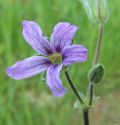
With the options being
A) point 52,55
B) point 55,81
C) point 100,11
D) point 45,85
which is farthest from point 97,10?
point 45,85

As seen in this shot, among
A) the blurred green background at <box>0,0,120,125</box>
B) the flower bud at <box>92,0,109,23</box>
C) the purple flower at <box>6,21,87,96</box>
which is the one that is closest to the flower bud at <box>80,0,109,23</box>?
the flower bud at <box>92,0,109,23</box>

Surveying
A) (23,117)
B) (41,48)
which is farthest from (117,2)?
(41,48)

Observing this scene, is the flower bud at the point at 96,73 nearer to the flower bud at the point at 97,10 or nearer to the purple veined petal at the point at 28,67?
the purple veined petal at the point at 28,67

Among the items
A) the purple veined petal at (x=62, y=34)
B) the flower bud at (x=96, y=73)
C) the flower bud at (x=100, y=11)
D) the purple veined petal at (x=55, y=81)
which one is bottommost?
the flower bud at (x=96, y=73)

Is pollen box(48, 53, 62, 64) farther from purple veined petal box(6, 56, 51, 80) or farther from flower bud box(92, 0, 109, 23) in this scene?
flower bud box(92, 0, 109, 23)

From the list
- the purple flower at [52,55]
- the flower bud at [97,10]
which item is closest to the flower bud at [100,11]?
the flower bud at [97,10]

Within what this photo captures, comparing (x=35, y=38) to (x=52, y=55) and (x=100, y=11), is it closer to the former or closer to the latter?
(x=52, y=55)
